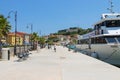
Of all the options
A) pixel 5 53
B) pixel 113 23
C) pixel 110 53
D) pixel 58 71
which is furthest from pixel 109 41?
pixel 58 71

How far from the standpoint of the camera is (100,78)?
1370cm

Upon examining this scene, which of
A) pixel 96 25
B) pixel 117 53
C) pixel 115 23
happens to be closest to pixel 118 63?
pixel 117 53

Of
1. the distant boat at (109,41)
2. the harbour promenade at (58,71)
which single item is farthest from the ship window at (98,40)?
the harbour promenade at (58,71)

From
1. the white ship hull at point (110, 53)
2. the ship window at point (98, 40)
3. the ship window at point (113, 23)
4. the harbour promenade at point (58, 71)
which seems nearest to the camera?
the harbour promenade at point (58, 71)

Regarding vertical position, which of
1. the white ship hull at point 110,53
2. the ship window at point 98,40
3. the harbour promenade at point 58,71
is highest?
the ship window at point 98,40

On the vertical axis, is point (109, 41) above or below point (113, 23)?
below

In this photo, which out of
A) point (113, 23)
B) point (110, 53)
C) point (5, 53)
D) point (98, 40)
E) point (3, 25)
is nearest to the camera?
point (5, 53)

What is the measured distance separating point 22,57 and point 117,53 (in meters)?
8.67

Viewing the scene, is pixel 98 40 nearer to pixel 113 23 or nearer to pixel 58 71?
pixel 113 23

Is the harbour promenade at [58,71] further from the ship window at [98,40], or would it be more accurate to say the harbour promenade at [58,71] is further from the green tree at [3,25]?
the green tree at [3,25]

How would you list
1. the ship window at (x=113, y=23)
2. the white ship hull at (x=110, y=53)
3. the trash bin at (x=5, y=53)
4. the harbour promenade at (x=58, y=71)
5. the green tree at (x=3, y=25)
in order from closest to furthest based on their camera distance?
the harbour promenade at (x=58, y=71) → the trash bin at (x=5, y=53) → the white ship hull at (x=110, y=53) → the ship window at (x=113, y=23) → the green tree at (x=3, y=25)

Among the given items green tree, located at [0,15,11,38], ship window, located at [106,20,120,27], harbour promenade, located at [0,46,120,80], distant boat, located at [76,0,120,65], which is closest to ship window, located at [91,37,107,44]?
distant boat, located at [76,0,120,65]

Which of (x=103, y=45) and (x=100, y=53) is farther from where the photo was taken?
(x=100, y=53)

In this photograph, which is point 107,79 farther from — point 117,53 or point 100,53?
point 100,53
